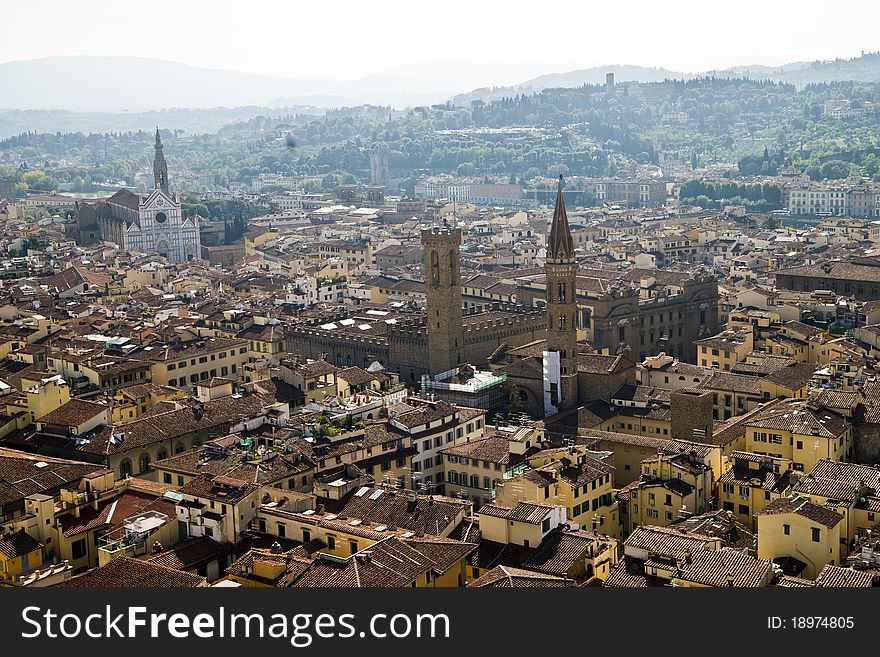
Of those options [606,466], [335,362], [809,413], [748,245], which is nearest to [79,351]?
[335,362]

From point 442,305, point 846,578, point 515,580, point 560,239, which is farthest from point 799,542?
point 442,305

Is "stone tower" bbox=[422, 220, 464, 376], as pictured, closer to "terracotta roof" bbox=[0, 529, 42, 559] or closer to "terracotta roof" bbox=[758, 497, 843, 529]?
"terracotta roof" bbox=[758, 497, 843, 529]

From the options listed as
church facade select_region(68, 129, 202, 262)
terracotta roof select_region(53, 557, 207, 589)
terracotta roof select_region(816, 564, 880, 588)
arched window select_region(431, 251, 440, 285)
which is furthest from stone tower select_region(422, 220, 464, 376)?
church facade select_region(68, 129, 202, 262)

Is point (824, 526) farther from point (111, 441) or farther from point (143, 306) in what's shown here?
point (143, 306)

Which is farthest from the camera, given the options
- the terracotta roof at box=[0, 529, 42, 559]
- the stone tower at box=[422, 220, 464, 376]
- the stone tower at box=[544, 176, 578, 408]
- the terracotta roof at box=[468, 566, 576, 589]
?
the stone tower at box=[422, 220, 464, 376]

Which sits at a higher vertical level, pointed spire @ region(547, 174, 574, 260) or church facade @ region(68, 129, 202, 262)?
pointed spire @ region(547, 174, 574, 260)

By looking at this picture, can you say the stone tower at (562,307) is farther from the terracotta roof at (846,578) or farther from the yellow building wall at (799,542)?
the terracotta roof at (846,578)

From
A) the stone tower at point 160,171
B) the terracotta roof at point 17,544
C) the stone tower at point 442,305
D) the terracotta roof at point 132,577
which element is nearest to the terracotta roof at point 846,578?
the terracotta roof at point 132,577
